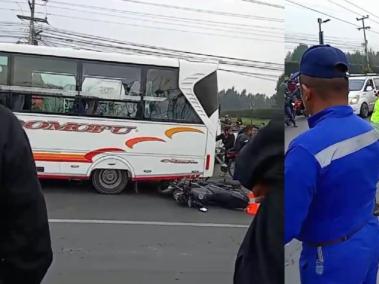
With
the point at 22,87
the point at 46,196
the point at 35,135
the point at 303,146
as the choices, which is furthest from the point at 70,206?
the point at 303,146

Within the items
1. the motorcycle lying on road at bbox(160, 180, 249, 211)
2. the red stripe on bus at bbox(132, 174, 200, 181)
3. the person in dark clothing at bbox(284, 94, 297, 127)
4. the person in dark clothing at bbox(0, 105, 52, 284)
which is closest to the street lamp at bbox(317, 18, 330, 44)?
the person in dark clothing at bbox(284, 94, 297, 127)

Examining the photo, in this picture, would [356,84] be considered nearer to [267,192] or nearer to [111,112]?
[267,192]

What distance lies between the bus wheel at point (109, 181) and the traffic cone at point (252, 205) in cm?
32

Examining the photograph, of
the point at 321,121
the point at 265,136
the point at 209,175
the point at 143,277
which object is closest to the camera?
the point at 265,136

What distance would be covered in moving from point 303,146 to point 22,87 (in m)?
0.62

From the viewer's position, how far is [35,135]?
43.3 inches

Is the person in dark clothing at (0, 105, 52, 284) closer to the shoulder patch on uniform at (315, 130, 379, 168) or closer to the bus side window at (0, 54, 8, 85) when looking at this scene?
the bus side window at (0, 54, 8, 85)

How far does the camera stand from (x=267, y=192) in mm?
908

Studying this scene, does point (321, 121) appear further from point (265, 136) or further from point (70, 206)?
point (70, 206)

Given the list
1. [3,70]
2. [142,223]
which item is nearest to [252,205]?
[142,223]

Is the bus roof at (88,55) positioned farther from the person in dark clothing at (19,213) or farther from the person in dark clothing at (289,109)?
the person in dark clothing at (289,109)

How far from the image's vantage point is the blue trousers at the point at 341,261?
1.05m

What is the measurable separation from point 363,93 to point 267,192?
1.36 ft

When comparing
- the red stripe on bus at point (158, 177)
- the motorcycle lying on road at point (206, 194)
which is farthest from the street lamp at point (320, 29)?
the red stripe on bus at point (158, 177)
